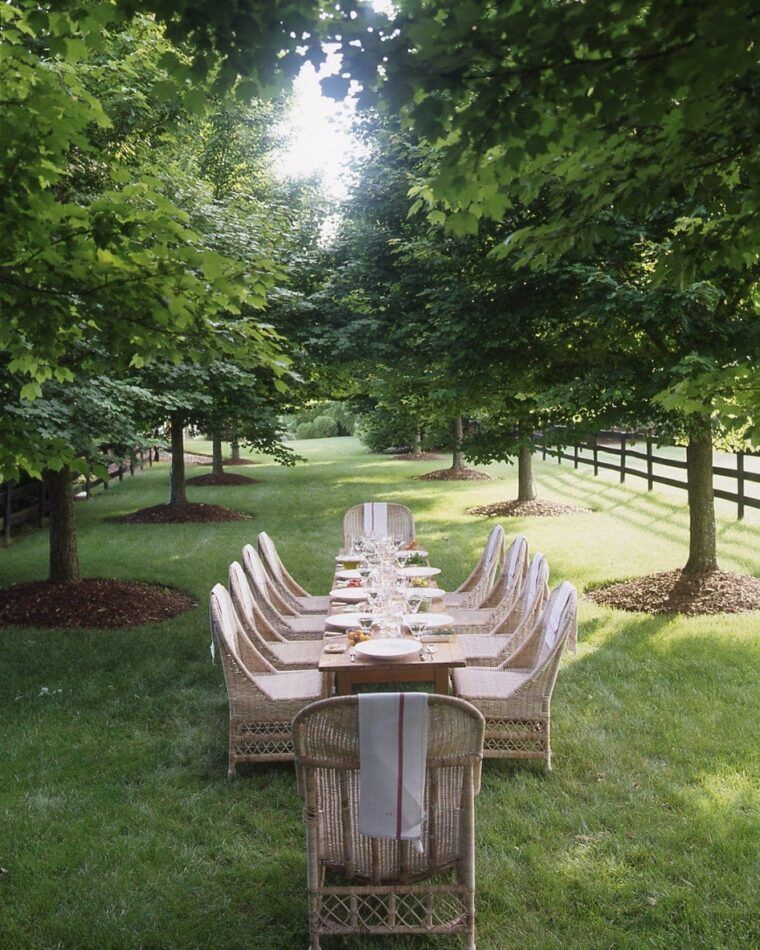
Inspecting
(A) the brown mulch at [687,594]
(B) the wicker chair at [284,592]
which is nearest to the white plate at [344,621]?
(B) the wicker chair at [284,592]

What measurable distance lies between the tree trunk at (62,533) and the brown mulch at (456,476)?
17217 millimetres

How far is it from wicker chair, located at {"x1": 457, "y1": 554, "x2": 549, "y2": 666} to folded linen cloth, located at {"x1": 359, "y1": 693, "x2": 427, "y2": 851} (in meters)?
2.72

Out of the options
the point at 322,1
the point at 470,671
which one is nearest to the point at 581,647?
the point at 470,671

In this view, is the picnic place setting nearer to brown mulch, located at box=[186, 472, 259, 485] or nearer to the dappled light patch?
brown mulch, located at box=[186, 472, 259, 485]

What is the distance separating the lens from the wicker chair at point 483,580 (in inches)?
328

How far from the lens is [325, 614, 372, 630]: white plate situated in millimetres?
6027

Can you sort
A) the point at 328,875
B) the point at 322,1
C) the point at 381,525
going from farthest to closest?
the point at 381,525 → the point at 328,875 → the point at 322,1

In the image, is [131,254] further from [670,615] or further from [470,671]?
[670,615]

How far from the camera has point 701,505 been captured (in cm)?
1002

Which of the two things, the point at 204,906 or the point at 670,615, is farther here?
the point at 670,615

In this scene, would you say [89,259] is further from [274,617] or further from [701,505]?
[701,505]

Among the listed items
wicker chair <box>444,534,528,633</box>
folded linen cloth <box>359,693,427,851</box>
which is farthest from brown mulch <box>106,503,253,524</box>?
folded linen cloth <box>359,693,427,851</box>

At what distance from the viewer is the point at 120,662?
8273 mm

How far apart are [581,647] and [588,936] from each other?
475 centimetres
